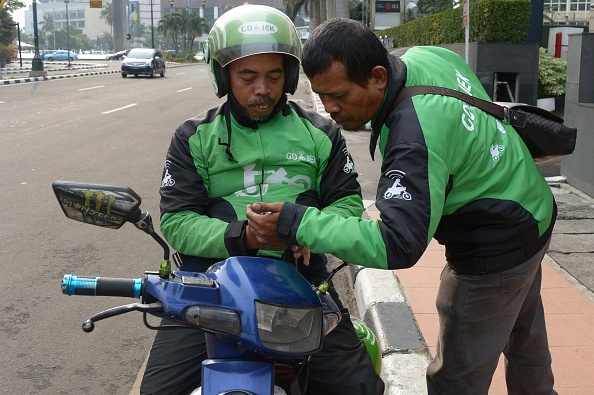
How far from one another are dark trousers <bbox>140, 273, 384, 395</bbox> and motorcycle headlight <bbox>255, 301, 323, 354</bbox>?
423 millimetres

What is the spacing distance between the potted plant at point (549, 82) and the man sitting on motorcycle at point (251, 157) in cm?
1335

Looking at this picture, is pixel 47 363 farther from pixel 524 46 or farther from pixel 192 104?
pixel 192 104

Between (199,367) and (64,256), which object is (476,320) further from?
(64,256)

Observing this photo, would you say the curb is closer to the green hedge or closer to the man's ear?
the man's ear

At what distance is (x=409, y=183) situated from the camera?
212cm

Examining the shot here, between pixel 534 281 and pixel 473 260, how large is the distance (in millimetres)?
428

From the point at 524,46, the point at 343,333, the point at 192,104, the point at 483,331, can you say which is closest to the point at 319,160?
the point at 343,333

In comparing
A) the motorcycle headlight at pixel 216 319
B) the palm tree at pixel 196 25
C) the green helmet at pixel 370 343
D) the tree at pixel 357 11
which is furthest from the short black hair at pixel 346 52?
the palm tree at pixel 196 25

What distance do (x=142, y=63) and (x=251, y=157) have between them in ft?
118

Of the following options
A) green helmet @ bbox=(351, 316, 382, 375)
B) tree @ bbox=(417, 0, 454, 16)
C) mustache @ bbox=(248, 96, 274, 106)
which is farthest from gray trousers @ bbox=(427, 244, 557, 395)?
tree @ bbox=(417, 0, 454, 16)

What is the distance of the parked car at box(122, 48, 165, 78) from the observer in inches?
1463

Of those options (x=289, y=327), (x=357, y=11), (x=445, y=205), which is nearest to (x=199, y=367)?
(x=289, y=327)

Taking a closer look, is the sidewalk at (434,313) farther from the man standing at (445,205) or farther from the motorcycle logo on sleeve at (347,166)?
the motorcycle logo on sleeve at (347,166)

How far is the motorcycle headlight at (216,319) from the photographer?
1856 millimetres
